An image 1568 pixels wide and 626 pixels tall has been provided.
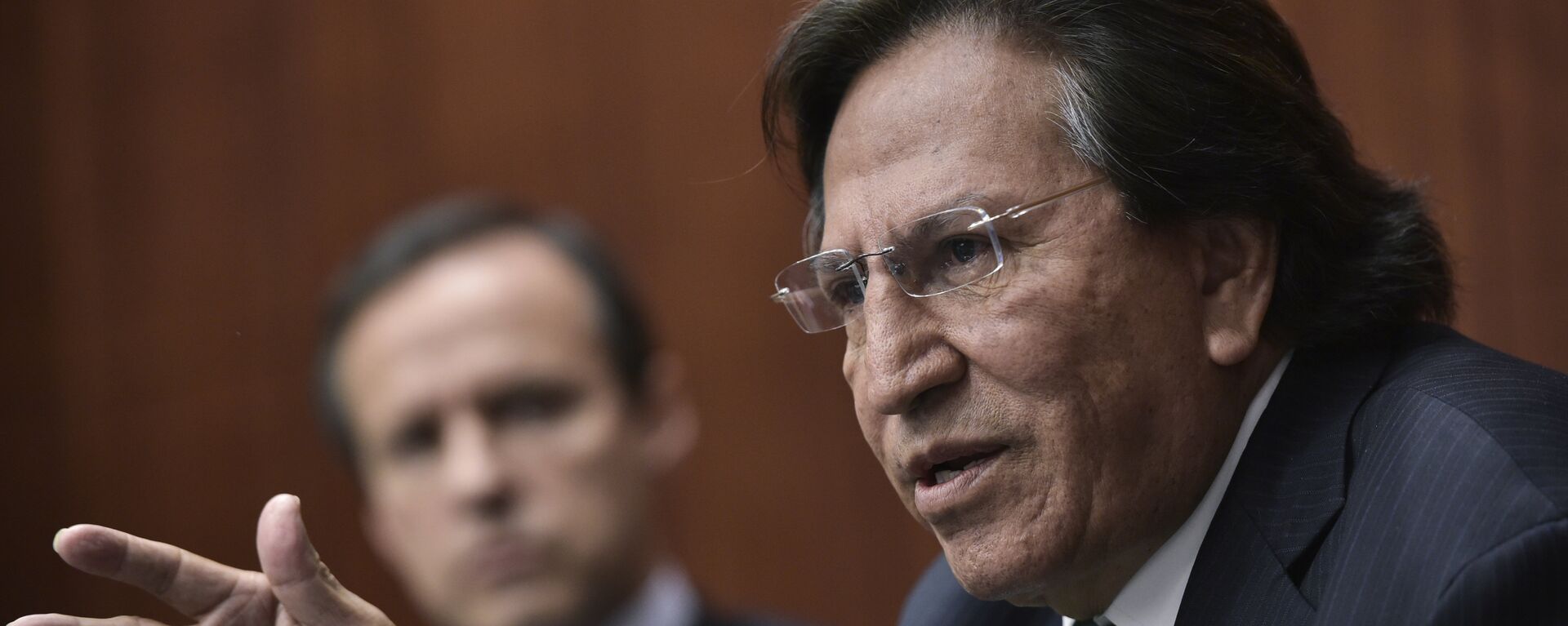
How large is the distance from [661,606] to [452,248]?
0.94 metres

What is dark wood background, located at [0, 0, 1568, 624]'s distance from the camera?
345 cm

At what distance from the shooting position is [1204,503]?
1.52 m

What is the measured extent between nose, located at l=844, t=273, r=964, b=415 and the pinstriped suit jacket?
0.35 m

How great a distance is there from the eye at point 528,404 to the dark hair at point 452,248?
21 centimetres

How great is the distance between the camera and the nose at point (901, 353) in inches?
58.1

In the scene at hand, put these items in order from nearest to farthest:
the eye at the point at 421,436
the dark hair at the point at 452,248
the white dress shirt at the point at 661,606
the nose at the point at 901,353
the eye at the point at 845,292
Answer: the nose at the point at 901,353, the eye at the point at 845,292, the eye at the point at 421,436, the white dress shirt at the point at 661,606, the dark hair at the point at 452,248

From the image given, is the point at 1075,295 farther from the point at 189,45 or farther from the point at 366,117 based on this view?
the point at 189,45

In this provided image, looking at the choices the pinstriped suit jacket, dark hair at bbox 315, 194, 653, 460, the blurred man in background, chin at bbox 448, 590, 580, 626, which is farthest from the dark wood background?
the pinstriped suit jacket

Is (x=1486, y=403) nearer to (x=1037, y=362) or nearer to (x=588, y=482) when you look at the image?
(x=1037, y=362)

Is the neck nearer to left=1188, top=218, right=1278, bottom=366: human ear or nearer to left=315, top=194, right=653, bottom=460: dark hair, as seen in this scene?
left=1188, top=218, right=1278, bottom=366: human ear

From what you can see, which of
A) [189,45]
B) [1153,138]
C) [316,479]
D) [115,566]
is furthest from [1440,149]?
[189,45]

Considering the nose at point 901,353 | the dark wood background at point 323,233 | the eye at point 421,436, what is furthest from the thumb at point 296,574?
the dark wood background at point 323,233

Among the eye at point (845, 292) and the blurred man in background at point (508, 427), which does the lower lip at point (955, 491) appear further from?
the blurred man in background at point (508, 427)

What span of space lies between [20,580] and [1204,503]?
2.61 m
